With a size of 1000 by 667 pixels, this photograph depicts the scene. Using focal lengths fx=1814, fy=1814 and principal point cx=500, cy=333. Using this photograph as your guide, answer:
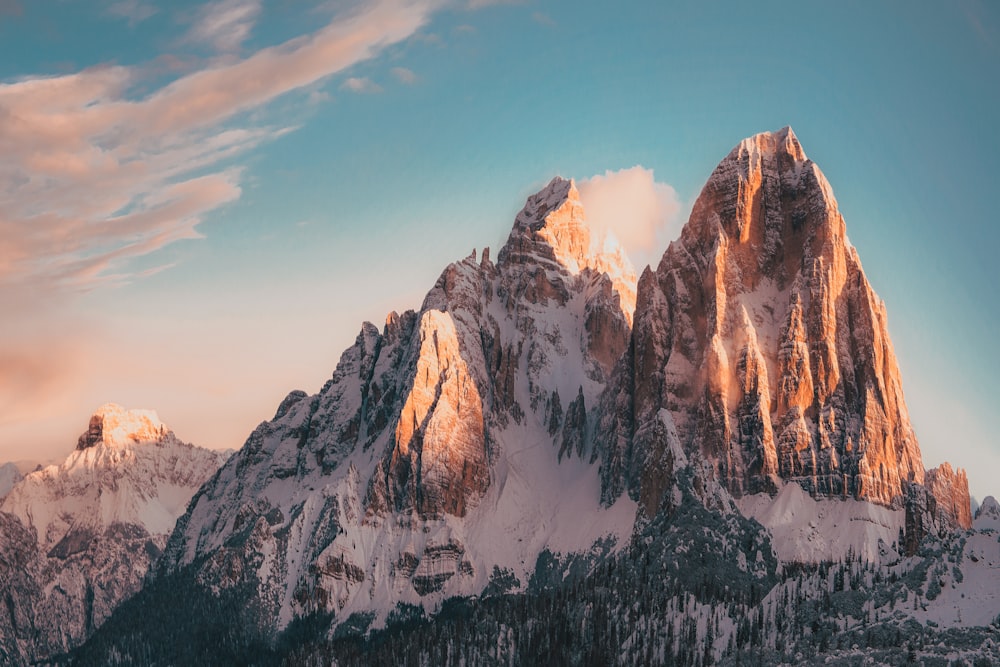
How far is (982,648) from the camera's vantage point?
19850 cm

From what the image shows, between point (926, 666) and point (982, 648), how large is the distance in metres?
6.37

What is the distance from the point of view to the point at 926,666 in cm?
19988
